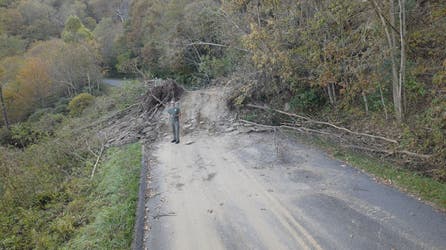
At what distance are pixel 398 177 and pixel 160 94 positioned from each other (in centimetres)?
1252

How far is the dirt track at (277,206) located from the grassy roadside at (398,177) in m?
0.26

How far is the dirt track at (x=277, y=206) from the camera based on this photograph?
197 inches

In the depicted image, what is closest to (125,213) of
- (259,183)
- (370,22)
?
(259,183)

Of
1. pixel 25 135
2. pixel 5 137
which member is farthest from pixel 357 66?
pixel 5 137

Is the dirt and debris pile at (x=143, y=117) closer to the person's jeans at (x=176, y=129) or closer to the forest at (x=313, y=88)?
the forest at (x=313, y=88)

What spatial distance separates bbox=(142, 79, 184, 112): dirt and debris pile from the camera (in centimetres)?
1606

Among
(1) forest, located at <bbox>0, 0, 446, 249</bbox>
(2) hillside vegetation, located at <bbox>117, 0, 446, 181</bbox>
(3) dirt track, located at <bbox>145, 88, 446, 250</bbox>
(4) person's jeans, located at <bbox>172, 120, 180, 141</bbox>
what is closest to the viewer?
(3) dirt track, located at <bbox>145, 88, 446, 250</bbox>

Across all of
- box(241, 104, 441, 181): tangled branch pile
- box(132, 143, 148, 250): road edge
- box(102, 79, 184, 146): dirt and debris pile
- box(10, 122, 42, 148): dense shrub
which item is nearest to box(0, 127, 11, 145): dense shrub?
box(10, 122, 42, 148): dense shrub

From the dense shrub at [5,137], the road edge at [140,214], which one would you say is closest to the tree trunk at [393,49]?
the road edge at [140,214]

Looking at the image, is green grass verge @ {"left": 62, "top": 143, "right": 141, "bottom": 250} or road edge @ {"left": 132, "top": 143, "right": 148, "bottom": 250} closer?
road edge @ {"left": 132, "top": 143, "right": 148, "bottom": 250}

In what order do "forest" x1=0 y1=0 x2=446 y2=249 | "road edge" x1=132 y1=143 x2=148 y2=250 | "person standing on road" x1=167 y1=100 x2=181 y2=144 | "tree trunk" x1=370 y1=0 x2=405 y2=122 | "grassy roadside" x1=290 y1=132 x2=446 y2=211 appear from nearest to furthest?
"road edge" x1=132 y1=143 x2=148 y2=250, "grassy roadside" x1=290 y1=132 x2=446 y2=211, "forest" x1=0 y1=0 x2=446 y2=249, "tree trunk" x1=370 y1=0 x2=405 y2=122, "person standing on road" x1=167 y1=100 x2=181 y2=144

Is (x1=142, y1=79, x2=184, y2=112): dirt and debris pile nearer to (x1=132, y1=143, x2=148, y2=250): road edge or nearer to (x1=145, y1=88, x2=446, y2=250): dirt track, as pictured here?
(x1=145, y1=88, x2=446, y2=250): dirt track

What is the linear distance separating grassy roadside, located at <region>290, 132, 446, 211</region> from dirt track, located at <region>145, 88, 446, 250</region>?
0.26 metres

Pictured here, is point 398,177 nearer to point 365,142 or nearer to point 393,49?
point 365,142
